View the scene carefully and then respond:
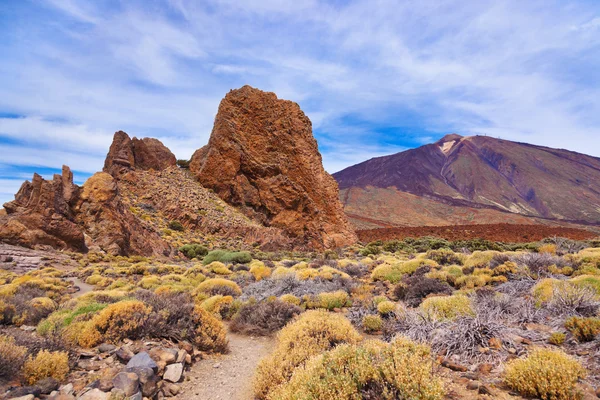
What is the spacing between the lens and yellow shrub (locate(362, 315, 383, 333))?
20.9 ft

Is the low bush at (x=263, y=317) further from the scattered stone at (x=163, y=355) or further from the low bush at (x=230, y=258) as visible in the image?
the low bush at (x=230, y=258)

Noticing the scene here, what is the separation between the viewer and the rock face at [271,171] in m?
31.4

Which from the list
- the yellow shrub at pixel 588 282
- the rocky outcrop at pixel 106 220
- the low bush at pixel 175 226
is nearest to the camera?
the yellow shrub at pixel 588 282

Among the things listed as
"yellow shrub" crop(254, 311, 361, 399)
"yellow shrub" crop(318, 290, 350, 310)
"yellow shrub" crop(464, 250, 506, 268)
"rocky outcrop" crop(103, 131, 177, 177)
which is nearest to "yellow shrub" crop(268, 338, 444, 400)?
"yellow shrub" crop(254, 311, 361, 399)

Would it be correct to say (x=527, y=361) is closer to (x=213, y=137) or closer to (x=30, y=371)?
(x=30, y=371)

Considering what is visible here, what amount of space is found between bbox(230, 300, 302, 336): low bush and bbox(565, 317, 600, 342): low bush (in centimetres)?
513

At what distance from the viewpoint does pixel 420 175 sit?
157 meters

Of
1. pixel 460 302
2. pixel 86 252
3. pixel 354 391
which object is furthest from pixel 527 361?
pixel 86 252

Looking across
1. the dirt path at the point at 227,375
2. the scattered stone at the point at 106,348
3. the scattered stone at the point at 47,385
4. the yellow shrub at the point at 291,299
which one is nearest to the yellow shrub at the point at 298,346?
the dirt path at the point at 227,375

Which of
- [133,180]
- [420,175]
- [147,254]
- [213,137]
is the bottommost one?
[147,254]

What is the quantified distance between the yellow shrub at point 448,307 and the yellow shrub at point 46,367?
5.73 m

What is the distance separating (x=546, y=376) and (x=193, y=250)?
2259 cm

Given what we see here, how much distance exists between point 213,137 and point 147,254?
15378mm

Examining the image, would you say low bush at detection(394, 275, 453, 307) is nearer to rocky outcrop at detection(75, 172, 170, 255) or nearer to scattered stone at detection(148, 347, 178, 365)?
scattered stone at detection(148, 347, 178, 365)
